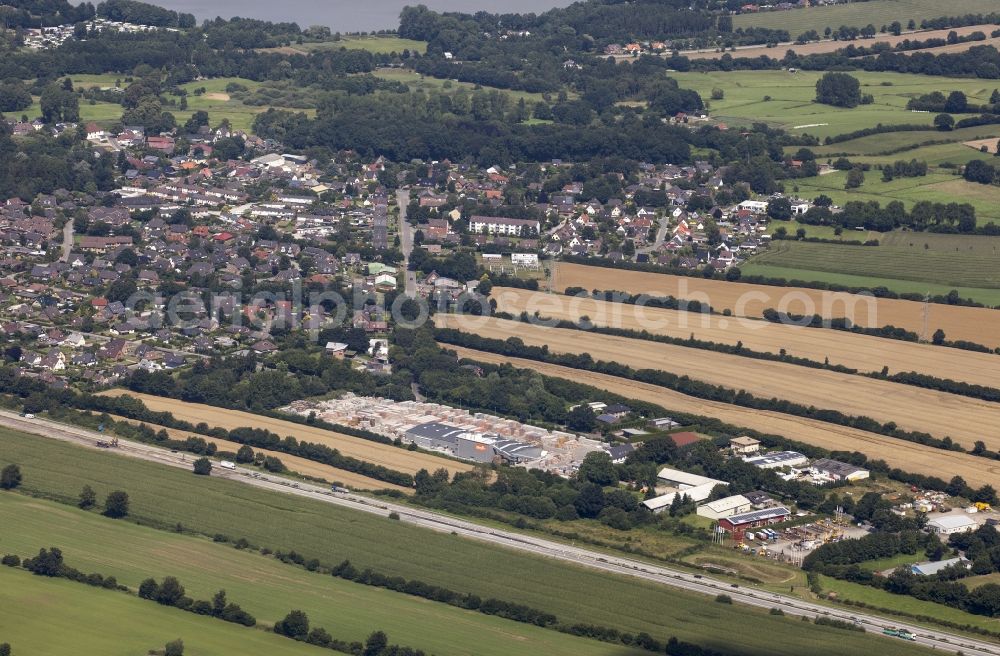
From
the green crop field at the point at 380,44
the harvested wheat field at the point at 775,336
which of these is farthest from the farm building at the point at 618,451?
the green crop field at the point at 380,44

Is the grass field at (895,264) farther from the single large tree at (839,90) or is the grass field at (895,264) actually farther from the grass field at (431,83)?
the grass field at (431,83)

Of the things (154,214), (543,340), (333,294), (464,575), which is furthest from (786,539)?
(154,214)

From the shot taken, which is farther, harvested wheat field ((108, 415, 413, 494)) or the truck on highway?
harvested wheat field ((108, 415, 413, 494))

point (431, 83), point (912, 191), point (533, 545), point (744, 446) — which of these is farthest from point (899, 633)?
point (431, 83)

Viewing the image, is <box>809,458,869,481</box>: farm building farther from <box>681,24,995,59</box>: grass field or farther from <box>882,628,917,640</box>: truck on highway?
<box>681,24,995,59</box>: grass field

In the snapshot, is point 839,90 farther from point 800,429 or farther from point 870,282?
point 800,429

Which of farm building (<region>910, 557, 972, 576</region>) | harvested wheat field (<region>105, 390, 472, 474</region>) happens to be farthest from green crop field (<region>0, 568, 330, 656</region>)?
farm building (<region>910, 557, 972, 576</region>)
